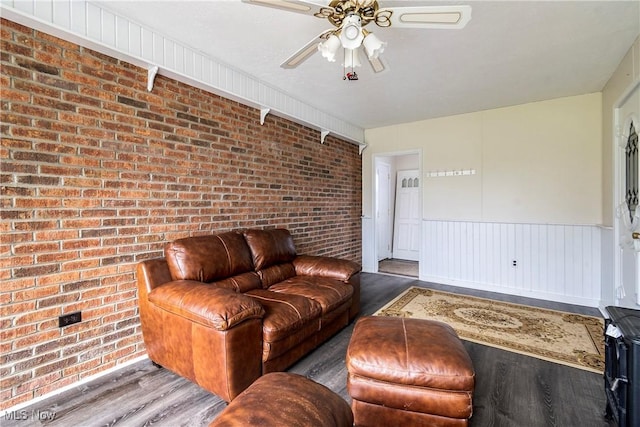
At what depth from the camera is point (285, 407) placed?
107 centimetres

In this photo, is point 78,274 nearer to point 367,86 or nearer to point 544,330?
point 367,86

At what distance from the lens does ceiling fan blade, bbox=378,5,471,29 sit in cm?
147

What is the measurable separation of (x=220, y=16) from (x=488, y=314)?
382 centimetres

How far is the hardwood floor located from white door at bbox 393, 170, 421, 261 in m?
4.11

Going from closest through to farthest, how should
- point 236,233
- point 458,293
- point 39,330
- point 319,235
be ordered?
point 39,330 < point 236,233 < point 458,293 < point 319,235

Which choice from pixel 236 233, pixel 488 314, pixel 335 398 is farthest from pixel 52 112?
pixel 488 314

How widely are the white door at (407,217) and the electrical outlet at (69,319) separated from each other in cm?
578

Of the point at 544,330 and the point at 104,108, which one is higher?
the point at 104,108

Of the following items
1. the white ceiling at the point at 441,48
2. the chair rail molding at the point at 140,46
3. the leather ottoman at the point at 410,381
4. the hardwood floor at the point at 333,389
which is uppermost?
the white ceiling at the point at 441,48

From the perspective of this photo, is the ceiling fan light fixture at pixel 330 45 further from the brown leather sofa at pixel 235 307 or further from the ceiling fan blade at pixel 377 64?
the brown leather sofa at pixel 235 307

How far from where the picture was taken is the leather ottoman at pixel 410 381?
54.4 inches

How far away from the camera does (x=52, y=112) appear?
1852 mm

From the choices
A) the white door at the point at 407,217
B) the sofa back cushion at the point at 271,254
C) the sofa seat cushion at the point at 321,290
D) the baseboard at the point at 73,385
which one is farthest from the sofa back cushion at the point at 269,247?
the white door at the point at 407,217

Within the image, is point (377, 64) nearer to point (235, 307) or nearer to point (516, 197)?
point (235, 307)
